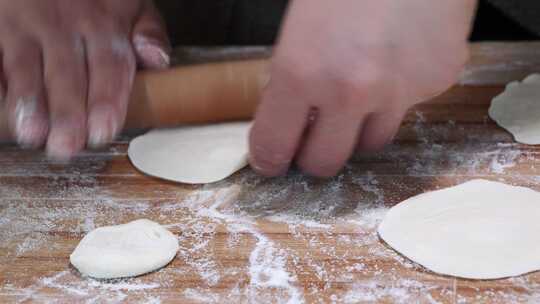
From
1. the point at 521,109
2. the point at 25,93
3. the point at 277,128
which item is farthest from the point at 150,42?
the point at 521,109

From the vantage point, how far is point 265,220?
911 mm

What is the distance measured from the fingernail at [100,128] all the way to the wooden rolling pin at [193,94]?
0.08 meters

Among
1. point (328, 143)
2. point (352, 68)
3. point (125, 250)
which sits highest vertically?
point (352, 68)

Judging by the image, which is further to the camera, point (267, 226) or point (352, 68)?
point (267, 226)

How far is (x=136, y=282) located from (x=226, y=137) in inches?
14.3

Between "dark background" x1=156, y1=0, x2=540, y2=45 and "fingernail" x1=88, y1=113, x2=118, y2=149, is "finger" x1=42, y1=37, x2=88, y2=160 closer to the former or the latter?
"fingernail" x1=88, y1=113, x2=118, y2=149

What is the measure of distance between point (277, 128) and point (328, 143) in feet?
0.24

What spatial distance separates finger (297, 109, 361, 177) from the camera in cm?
A: 82

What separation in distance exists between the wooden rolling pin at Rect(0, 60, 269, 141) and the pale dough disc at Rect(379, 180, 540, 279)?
0.39 metres

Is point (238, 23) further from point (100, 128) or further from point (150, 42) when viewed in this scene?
point (100, 128)

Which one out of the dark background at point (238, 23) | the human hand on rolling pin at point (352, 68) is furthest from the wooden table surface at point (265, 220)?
the dark background at point (238, 23)

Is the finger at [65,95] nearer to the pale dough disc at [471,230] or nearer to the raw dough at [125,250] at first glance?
the raw dough at [125,250]

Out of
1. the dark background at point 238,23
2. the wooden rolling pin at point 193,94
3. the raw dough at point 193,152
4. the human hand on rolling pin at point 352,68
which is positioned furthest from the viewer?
the dark background at point 238,23

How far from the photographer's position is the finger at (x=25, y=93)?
1045mm
